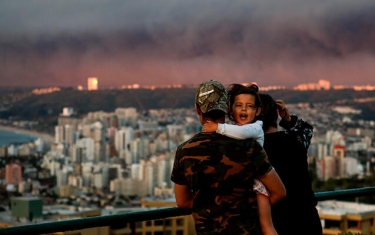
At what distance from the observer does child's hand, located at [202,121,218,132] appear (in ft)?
7.70

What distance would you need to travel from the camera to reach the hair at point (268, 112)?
2.63 metres

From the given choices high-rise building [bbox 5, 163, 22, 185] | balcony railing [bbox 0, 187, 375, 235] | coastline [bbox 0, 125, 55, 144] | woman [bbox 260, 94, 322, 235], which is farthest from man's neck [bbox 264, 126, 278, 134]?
coastline [bbox 0, 125, 55, 144]

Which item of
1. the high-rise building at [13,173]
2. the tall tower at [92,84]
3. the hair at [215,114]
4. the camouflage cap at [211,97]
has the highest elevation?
the tall tower at [92,84]

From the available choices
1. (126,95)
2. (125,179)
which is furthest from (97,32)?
(125,179)

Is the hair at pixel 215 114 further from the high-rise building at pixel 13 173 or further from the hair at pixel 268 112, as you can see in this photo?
the high-rise building at pixel 13 173

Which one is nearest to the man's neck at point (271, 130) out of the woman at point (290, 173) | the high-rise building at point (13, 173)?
the woman at point (290, 173)

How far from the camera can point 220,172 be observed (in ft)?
7.57

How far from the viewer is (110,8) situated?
7462 centimetres

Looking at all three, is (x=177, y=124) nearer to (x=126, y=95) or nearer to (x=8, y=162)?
(x=126, y=95)

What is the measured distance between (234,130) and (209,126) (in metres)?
0.09

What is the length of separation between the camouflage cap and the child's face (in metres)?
0.16

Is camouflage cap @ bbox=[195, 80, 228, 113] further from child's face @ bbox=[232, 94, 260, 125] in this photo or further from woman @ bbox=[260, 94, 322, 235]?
woman @ bbox=[260, 94, 322, 235]

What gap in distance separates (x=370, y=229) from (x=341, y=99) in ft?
165

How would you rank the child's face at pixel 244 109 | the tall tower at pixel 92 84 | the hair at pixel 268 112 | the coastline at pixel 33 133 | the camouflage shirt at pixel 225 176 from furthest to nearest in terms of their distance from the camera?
the tall tower at pixel 92 84 → the coastline at pixel 33 133 → the hair at pixel 268 112 → the child's face at pixel 244 109 → the camouflage shirt at pixel 225 176
